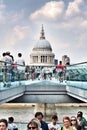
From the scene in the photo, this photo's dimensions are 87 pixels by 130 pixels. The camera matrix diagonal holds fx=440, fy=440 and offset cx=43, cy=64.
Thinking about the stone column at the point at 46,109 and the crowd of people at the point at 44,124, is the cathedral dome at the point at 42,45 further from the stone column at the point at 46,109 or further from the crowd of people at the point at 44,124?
the crowd of people at the point at 44,124

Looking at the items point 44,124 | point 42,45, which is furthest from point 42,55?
point 44,124

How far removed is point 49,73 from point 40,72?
2.54m

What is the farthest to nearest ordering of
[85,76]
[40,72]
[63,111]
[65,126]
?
[40,72] → [63,111] → [85,76] → [65,126]

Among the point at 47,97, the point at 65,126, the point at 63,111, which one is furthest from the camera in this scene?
the point at 47,97

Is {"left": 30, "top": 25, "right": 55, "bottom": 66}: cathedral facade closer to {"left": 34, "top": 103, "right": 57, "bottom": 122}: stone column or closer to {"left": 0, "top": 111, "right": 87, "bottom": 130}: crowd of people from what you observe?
{"left": 34, "top": 103, "right": 57, "bottom": 122}: stone column

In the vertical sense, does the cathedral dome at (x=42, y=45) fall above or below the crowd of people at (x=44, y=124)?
above

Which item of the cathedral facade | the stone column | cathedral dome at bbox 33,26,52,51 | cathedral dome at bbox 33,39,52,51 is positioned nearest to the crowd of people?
the stone column

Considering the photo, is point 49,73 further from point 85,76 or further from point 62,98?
point 85,76

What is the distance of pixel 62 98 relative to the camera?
26.9 meters

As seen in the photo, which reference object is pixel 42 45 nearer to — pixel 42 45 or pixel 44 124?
pixel 42 45

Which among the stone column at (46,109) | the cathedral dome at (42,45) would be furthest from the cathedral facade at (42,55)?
the stone column at (46,109)

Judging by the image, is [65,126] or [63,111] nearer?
[65,126]

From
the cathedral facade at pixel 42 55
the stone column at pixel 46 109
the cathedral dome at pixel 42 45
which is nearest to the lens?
the stone column at pixel 46 109

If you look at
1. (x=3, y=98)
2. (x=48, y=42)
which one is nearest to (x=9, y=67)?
(x=3, y=98)
